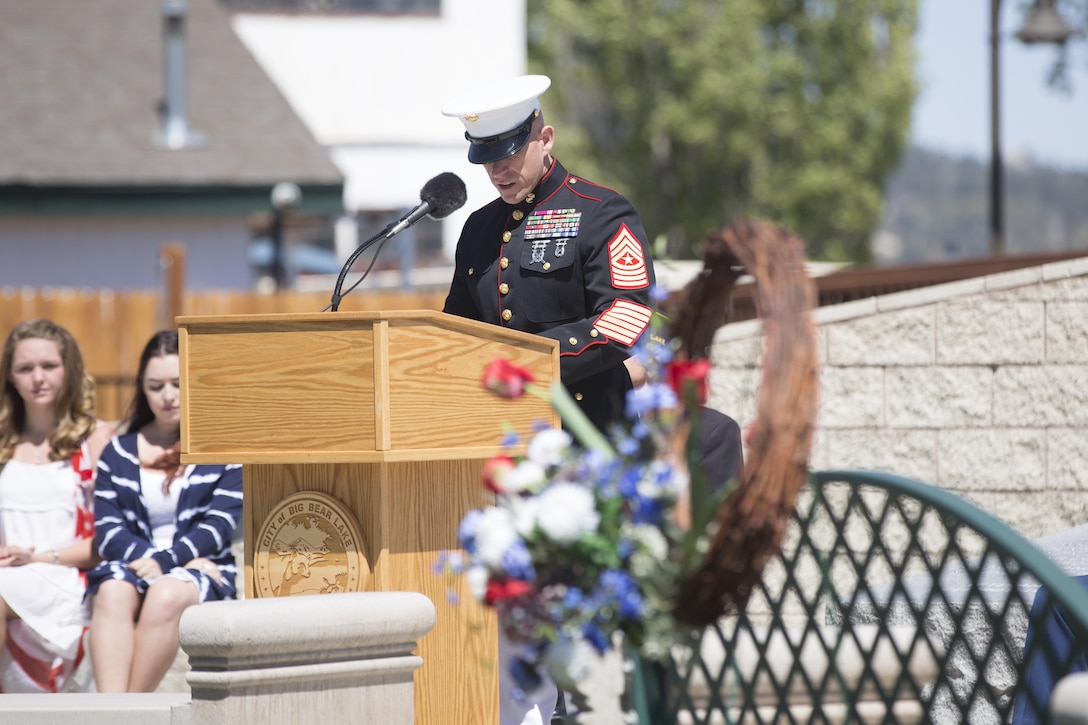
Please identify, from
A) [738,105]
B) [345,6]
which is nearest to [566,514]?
[345,6]

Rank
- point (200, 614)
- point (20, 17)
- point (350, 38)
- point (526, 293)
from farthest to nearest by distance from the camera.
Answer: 1. point (350, 38)
2. point (20, 17)
3. point (526, 293)
4. point (200, 614)

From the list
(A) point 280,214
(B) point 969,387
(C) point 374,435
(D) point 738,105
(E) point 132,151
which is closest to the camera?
(C) point 374,435

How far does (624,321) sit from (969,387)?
3078mm

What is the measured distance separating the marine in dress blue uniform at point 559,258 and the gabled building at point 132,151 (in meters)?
13.2

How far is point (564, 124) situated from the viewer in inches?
1368

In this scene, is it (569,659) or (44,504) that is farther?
(44,504)

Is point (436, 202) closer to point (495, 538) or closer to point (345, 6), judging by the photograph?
point (495, 538)

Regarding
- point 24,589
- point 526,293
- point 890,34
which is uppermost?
point 890,34

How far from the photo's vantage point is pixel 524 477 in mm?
2398

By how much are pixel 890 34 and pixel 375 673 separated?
32.8m

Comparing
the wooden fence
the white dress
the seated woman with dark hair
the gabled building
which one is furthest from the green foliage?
the white dress

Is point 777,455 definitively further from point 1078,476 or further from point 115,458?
point 1078,476

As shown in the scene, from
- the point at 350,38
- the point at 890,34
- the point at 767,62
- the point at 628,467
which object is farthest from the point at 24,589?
the point at 890,34

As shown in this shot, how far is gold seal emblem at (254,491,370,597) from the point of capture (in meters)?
3.67
